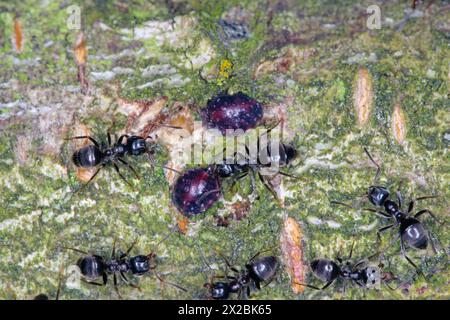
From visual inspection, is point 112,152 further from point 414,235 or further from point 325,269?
point 414,235

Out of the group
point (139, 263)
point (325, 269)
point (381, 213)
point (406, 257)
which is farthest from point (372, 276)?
point (139, 263)

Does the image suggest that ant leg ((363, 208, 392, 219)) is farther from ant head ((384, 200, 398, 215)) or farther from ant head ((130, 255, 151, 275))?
ant head ((130, 255, 151, 275))

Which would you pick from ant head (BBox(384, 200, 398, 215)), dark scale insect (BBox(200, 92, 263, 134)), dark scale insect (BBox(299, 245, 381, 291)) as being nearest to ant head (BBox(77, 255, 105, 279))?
dark scale insect (BBox(200, 92, 263, 134))

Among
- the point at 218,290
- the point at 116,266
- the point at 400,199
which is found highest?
the point at 400,199

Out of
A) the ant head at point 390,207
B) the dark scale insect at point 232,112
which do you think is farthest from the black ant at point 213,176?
the ant head at point 390,207

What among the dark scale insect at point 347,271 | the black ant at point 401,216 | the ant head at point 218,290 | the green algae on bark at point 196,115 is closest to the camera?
the green algae on bark at point 196,115

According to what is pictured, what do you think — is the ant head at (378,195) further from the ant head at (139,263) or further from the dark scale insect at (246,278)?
the ant head at (139,263)
